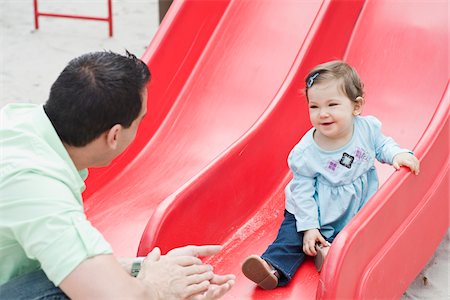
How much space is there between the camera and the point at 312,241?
8.86 ft

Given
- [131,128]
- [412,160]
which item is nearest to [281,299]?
[412,160]

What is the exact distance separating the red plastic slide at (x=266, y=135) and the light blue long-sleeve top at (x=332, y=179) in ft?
0.50

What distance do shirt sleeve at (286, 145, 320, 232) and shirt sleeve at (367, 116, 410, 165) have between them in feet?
0.78

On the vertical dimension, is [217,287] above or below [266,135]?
above

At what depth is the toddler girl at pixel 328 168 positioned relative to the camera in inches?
106

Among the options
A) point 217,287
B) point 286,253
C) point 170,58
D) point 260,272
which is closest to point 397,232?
point 286,253

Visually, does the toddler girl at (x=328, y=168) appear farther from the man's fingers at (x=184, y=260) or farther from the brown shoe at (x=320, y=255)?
the man's fingers at (x=184, y=260)

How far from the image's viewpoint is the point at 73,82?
2.01 m

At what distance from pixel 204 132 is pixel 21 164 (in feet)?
4.94

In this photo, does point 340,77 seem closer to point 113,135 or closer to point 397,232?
point 397,232

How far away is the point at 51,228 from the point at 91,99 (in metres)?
0.33

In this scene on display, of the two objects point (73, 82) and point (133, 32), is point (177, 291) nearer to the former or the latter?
point (73, 82)

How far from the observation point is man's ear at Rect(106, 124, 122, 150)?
2.05 meters

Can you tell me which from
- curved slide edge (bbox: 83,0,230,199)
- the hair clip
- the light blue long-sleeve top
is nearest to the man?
the light blue long-sleeve top
